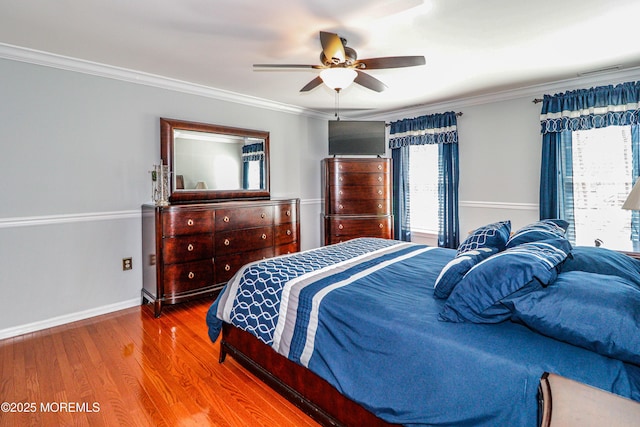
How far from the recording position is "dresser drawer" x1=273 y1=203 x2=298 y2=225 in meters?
4.18

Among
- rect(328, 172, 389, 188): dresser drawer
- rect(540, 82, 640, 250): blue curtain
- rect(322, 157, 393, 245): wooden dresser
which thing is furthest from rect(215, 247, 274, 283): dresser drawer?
rect(540, 82, 640, 250): blue curtain

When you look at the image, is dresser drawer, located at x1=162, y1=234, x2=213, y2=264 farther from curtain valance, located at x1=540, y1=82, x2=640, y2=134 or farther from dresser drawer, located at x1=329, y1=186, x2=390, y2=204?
curtain valance, located at x1=540, y1=82, x2=640, y2=134

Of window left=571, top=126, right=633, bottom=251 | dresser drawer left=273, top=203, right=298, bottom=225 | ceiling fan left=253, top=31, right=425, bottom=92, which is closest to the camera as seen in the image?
A: ceiling fan left=253, top=31, right=425, bottom=92

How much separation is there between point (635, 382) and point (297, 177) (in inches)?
177

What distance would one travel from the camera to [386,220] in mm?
4945

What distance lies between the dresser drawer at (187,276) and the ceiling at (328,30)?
200cm

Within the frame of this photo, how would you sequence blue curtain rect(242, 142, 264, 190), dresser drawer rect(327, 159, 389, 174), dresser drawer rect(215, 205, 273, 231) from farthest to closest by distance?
dresser drawer rect(327, 159, 389, 174)
blue curtain rect(242, 142, 264, 190)
dresser drawer rect(215, 205, 273, 231)

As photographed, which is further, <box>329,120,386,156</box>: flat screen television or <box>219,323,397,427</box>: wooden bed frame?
<box>329,120,386,156</box>: flat screen television

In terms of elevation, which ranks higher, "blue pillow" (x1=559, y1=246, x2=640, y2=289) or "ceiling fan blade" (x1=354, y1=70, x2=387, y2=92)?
"ceiling fan blade" (x1=354, y1=70, x2=387, y2=92)

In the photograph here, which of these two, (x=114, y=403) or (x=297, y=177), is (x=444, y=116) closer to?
(x=297, y=177)

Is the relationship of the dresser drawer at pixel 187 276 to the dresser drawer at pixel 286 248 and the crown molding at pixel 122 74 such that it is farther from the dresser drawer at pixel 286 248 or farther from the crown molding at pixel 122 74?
the crown molding at pixel 122 74

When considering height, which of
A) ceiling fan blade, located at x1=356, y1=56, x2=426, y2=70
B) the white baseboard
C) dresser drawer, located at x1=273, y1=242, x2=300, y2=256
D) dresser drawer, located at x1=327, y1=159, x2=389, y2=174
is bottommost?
the white baseboard

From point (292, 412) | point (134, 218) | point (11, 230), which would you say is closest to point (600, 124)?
point (292, 412)

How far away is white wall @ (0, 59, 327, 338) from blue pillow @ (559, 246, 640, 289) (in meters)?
3.79
